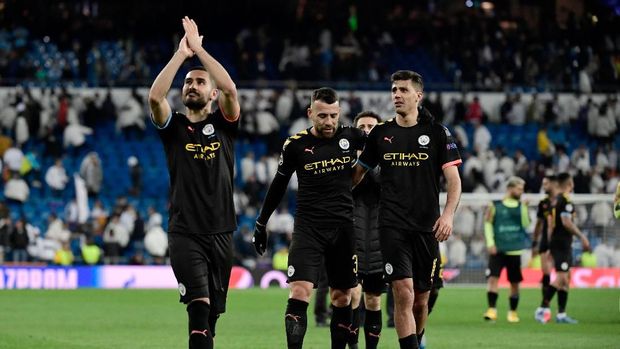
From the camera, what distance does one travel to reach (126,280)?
31469mm

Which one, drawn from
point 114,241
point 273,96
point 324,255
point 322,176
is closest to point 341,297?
point 324,255

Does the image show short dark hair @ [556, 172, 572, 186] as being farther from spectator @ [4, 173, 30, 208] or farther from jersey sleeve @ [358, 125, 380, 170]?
spectator @ [4, 173, 30, 208]

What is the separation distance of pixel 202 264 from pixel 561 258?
37.3ft

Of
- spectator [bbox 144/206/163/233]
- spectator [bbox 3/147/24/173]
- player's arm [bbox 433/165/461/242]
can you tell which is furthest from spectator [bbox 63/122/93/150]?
player's arm [bbox 433/165/461/242]

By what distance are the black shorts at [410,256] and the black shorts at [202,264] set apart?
5.98 feet

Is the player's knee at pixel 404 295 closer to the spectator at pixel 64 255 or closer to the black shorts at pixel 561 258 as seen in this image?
the black shorts at pixel 561 258

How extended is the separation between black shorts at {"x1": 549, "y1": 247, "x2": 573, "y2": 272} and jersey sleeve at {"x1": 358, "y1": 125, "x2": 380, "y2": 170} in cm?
907

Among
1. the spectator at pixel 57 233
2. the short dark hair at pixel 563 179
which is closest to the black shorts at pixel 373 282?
the short dark hair at pixel 563 179

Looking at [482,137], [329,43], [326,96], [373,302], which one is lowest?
[373,302]

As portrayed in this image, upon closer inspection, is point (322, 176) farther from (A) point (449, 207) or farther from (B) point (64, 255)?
(B) point (64, 255)

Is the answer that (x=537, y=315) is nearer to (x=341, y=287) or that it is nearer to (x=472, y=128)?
(x=341, y=287)

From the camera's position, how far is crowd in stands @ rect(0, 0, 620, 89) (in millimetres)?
38406

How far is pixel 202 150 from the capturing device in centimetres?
1009

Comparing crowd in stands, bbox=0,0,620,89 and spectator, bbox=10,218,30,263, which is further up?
crowd in stands, bbox=0,0,620,89
